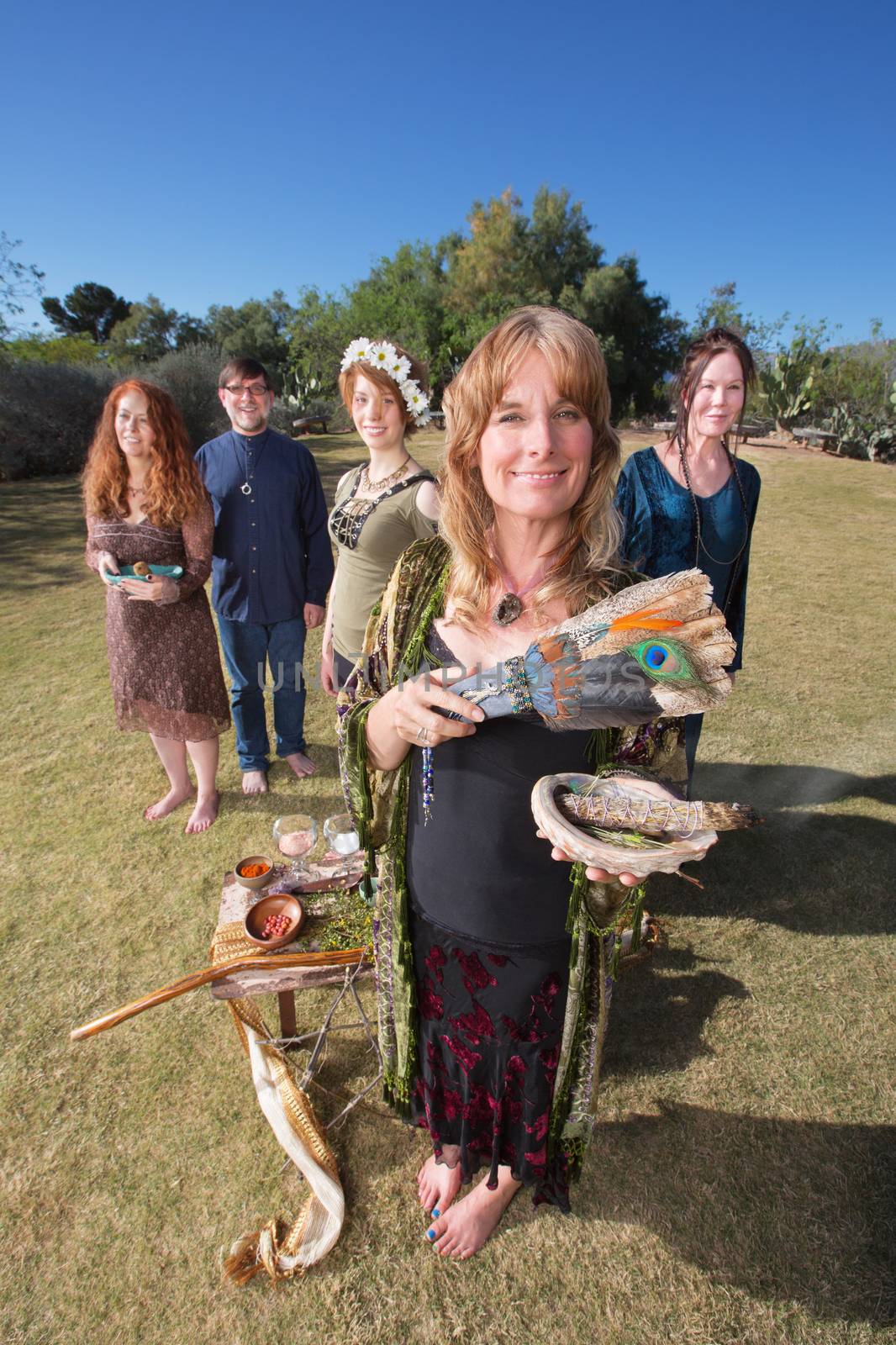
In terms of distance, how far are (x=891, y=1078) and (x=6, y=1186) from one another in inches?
140

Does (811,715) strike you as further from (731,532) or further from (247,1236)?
(247,1236)

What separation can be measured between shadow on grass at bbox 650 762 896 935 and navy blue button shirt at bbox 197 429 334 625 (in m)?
2.94

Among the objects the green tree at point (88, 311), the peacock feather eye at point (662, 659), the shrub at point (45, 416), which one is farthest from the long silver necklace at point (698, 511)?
the green tree at point (88, 311)

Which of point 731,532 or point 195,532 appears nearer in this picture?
point 731,532

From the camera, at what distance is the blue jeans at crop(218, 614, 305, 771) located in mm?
4262

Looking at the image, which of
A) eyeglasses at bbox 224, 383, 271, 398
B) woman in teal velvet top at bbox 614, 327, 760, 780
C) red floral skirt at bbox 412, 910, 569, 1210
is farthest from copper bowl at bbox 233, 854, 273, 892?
eyeglasses at bbox 224, 383, 271, 398

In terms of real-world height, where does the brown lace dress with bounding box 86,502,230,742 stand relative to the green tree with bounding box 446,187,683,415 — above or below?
below

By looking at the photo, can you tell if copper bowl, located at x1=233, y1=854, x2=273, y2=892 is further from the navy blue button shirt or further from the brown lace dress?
the navy blue button shirt

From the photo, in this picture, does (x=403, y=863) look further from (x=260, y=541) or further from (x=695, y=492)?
(x=260, y=541)

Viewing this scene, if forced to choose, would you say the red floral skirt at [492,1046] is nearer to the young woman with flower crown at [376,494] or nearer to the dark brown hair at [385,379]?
the young woman with flower crown at [376,494]

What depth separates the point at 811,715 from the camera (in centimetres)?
588

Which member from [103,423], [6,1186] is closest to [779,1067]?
[6,1186]

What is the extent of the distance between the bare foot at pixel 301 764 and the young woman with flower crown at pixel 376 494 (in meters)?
1.66

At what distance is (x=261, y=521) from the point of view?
3.96m
